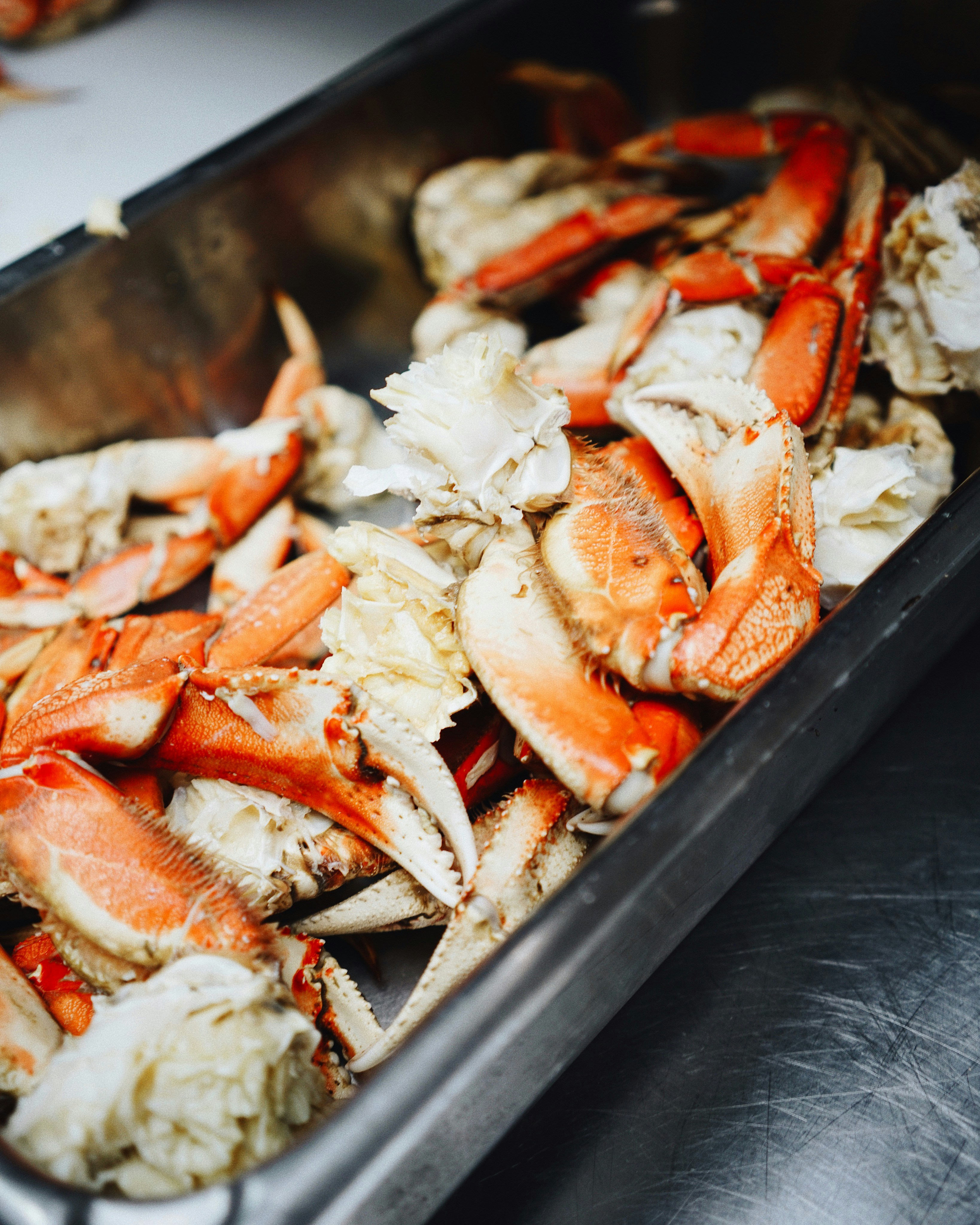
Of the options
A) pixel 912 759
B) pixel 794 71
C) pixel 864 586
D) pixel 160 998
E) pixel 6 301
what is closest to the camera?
pixel 160 998

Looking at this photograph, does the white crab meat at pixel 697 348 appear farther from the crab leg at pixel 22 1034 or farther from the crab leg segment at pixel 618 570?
the crab leg at pixel 22 1034

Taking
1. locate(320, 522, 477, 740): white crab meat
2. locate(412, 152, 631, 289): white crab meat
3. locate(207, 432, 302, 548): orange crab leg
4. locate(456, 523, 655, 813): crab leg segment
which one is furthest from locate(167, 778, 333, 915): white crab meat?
locate(412, 152, 631, 289): white crab meat

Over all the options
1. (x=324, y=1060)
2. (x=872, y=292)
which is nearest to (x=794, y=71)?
(x=872, y=292)

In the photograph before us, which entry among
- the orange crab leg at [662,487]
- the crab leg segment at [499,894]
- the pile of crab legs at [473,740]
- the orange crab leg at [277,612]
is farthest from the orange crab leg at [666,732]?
the orange crab leg at [277,612]

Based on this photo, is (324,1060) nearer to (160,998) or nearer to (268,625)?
(160,998)

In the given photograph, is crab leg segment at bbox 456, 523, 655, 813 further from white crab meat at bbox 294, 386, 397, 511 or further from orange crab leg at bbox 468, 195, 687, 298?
orange crab leg at bbox 468, 195, 687, 298
